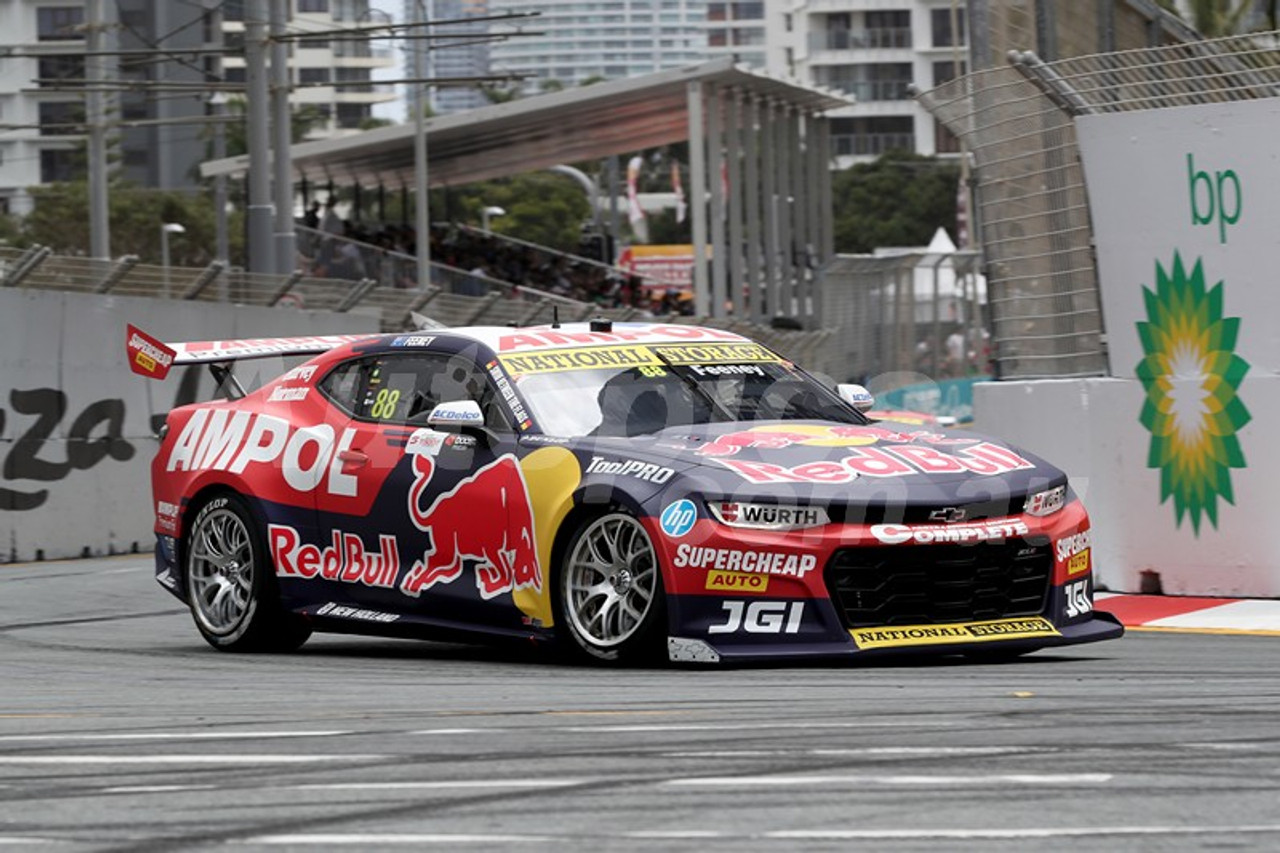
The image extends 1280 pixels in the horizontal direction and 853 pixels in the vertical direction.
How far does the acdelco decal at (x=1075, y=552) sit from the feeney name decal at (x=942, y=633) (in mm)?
335

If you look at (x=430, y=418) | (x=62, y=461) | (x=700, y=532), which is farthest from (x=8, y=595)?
(x=700, y=532)

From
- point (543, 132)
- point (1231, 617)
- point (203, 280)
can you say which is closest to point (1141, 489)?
point (1231, 617)

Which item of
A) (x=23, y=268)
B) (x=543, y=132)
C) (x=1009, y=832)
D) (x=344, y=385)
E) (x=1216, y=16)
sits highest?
(x=543, y=132)

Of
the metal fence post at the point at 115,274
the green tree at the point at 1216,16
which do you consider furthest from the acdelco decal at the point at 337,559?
the green tree at the point at 1216,16

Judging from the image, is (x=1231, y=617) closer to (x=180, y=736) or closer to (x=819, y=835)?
(x=180, y=736)

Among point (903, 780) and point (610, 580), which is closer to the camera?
point (903, 780)

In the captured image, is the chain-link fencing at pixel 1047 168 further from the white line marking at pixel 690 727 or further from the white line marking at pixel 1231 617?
the white line marking at pixel 690 727

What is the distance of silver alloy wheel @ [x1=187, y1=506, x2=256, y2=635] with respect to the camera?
1031cm

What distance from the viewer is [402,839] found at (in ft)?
16.1

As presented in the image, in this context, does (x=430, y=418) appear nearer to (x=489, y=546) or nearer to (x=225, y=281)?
(x=489, y=546)

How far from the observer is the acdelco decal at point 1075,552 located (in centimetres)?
866

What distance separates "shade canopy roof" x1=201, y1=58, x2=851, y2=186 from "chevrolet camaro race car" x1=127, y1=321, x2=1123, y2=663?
35501 mm

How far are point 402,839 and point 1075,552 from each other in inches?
173

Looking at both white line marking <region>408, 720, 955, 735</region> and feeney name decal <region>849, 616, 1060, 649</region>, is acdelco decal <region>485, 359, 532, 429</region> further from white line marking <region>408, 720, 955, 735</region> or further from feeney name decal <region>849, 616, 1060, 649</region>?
white line marking <region>408, 720, 955, 735</region>
